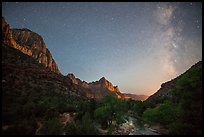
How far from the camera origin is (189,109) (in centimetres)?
1410

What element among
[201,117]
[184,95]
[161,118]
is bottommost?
[161,118]

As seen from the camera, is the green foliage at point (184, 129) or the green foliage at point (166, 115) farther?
the green foliage at point (166, 115)

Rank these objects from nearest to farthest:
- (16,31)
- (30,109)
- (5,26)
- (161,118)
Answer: (30,109) < (161,118) < (5,26) < (16,31)

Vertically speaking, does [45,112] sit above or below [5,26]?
below

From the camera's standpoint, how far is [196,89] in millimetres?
12977

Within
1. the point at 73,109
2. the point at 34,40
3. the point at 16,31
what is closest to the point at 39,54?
the point at 34,40

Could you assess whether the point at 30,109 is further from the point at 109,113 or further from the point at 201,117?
the point at 201,117

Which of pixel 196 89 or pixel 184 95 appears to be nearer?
pixel 196 89

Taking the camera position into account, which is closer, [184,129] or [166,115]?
[184,129]

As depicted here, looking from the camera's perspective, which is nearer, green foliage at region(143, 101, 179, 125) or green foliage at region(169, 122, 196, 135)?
green foliage at region(169, 122, 196, 135)

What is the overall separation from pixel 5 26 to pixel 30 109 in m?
68.0

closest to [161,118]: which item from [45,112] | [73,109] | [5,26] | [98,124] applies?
[98,124]

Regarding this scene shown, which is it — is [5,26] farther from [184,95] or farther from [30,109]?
[184,95]

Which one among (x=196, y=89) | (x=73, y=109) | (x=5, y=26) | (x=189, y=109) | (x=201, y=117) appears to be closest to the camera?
(x=201, y=117)
